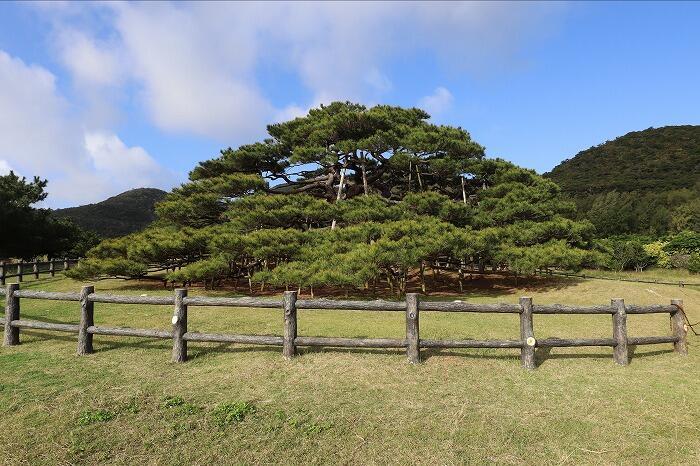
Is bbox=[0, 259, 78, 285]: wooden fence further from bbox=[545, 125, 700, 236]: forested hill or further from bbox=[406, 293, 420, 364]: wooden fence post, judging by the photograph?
bbox=[545, 125, 700, 236]: forested hill

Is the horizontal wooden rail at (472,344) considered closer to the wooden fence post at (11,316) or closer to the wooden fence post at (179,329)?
the wooden fence post at (179,329)

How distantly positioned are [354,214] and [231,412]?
37.4 feet

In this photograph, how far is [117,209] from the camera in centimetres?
7375

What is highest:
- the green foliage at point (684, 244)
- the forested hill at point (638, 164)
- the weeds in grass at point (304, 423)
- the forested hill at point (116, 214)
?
the forested hill at point (638, 164)

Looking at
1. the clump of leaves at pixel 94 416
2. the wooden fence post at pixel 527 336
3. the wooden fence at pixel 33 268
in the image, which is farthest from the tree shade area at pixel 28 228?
the wooden fence post at pixel 527 336

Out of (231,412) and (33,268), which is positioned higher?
(33,268)

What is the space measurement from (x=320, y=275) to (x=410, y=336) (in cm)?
639

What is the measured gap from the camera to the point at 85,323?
730 centimetres

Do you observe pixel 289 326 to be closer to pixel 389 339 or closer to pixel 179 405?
pixel 389 339

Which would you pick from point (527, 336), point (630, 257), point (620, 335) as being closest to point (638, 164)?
point (630, 257)

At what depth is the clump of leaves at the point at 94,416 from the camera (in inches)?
184

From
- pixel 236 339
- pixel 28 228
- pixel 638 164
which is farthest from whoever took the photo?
pixel 638 164

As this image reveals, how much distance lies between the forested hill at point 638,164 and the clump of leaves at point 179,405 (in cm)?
7762

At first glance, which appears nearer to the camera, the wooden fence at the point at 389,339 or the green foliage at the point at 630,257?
the wooden fence at the point at 389,339
